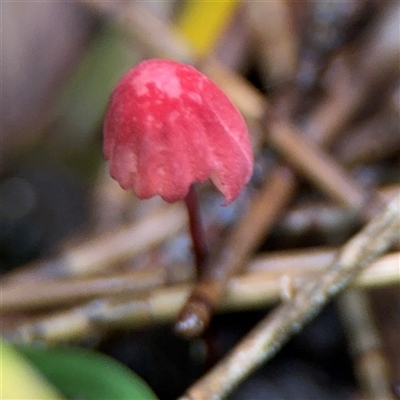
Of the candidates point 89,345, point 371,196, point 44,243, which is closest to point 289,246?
point 371,196

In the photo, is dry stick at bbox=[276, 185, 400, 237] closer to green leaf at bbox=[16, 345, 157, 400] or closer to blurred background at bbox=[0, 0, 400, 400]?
blurred background at bbox=[0, 0, 400, 400]

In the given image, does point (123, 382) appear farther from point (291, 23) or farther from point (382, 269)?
point (291, 23)

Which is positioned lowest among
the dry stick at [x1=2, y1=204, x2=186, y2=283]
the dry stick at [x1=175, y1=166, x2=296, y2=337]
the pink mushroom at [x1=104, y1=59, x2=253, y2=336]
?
the dry stick at [x1=2, y1=204, x2=186, y2=283]

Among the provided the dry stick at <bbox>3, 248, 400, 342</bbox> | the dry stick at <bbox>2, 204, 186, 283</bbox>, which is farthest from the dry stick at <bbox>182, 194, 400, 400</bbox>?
the dry stick at <bbox>2, 204, 186, 283</bbox>

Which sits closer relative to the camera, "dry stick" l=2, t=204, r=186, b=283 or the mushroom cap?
the mushroom cap

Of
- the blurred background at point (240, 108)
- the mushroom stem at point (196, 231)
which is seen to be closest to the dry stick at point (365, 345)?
the blurred background at point (240, 108)

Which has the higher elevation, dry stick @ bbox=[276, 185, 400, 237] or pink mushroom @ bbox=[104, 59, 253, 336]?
pink mushroom @ bbox=[104, 59, 253, 336]

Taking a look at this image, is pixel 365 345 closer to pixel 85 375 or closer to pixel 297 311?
pixel 297 311

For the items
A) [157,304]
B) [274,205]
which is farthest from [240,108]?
[157,304]
